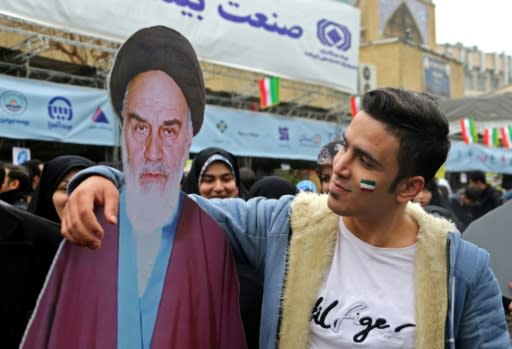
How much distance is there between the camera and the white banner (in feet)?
17.8

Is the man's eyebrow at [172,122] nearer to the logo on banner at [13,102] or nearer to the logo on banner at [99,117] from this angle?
the logo on banner at [13,102]

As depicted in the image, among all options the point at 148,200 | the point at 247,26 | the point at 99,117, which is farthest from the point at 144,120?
the point at 247,26

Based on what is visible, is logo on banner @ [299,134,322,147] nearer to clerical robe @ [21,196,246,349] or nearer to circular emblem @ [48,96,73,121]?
circular emblem @ [48,96,73,121]

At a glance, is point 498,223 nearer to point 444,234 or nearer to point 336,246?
point 444,234

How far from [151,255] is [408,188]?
554 millimetres

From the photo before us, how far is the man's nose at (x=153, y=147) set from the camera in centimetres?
110

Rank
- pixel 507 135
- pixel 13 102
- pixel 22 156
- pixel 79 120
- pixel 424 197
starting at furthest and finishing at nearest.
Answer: pixel 507 135
pixel 79 120
pixel 13 102
pixel 22 156
pixel 424 197

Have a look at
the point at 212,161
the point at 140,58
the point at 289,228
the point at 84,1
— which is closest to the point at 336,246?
the point at 289,228

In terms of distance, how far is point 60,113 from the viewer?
5461mm

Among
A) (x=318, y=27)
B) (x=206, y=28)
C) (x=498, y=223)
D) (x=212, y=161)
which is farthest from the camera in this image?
(x=318, y=27)

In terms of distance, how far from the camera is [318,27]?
Answer: 8422mm

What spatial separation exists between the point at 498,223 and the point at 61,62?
558 cm

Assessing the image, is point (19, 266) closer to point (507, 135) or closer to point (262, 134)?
point (262, 134)

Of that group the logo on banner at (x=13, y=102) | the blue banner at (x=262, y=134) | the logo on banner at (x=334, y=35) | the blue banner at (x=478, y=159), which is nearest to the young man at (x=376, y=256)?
the logo on banner at (x=13, y=102)
